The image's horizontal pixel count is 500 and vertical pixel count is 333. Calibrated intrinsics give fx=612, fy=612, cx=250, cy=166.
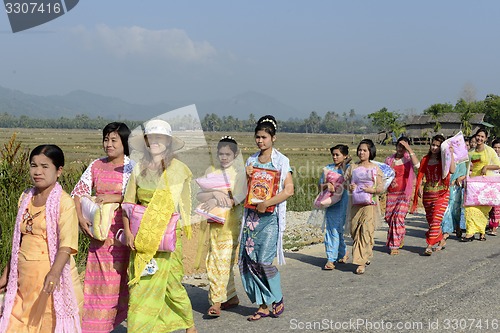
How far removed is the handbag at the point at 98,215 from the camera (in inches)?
178

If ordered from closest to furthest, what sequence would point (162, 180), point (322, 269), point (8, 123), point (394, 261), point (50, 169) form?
1. point (50, 169)
2. point (162, 180)
3. point (322, 269)
4. point (394, 261)
5. point (8, 123)

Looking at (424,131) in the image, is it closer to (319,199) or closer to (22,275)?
(319,199)

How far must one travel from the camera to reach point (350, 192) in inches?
321

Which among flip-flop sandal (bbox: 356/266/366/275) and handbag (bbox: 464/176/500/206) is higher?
Result: handbag (bbox: 464/176/500/206)

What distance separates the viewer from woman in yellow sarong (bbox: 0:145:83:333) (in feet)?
12.9

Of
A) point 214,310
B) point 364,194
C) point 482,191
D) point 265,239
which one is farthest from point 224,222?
point 482,191

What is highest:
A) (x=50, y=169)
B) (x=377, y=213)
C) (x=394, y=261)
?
(x=50, y=169)

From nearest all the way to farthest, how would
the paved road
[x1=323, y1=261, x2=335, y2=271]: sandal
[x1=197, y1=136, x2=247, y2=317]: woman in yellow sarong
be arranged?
the paved road, [x1=197, y1=136, x2=247, y2=317]: woman in yellow sarong, [x1=323, y1=261, x2=335, y2=271]: sandal

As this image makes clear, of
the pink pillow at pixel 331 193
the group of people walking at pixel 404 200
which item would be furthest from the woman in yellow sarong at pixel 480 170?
the pink pillow at pixel 331 193

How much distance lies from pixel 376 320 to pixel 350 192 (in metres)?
2.82

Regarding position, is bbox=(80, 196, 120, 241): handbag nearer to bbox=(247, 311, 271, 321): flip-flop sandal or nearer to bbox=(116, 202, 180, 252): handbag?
bbox=(116, 202, 180, 252): handbag

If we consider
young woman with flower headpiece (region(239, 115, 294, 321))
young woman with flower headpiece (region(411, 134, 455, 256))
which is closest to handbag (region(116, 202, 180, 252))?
young woman with flower headpiece (region(239, 115, 294, 321))

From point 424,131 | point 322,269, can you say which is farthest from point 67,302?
point 424,131

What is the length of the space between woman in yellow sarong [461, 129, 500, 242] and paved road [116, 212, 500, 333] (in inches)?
49.1
